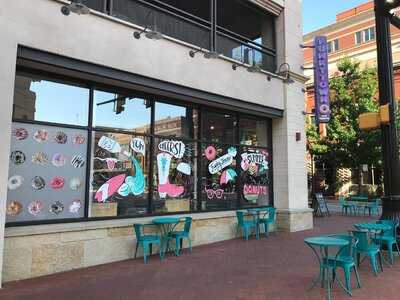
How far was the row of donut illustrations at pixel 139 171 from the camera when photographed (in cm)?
859

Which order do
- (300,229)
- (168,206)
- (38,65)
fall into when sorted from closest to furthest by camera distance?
(38,65) < (168,206) < (300,229)

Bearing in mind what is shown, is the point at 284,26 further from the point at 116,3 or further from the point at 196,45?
the point at 116,3

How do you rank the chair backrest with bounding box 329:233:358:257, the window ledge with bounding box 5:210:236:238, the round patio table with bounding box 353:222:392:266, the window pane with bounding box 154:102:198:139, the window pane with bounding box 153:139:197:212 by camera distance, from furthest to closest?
the window pane with bounding box 154:102:198:139 → the window pane with bounding box 153:139:197:212 → the round patio table with bounding box 353:222:392:266 → the window ledge with bounding box 5:210:236:238 → the chair backrest with bounding box 329:233:358:257

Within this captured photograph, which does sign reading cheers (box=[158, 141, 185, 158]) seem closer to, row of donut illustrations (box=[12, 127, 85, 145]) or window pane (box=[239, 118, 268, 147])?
row of donut illustrations (box=[12, 127, 85, 145])

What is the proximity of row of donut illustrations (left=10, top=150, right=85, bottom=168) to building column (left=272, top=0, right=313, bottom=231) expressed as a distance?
6788mm

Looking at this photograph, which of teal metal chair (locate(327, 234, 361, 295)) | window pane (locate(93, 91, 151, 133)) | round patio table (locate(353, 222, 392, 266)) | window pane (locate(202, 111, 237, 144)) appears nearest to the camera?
teal metal chair (locate(327, 234, 361, 295))

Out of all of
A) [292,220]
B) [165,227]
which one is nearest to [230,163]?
[292,220]

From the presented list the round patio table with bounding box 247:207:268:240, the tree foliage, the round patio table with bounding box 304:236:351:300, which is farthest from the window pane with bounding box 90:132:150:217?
the tree foliage

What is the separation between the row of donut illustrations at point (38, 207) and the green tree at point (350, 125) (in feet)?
75.5

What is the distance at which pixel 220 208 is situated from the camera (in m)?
11.1

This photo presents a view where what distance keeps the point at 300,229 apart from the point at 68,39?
353 inches

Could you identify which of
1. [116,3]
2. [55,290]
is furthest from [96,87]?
[55,290]

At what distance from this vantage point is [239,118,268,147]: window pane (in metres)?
12.1

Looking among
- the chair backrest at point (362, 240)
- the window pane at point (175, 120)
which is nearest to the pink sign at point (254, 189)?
the window pane at point (175, 120)
